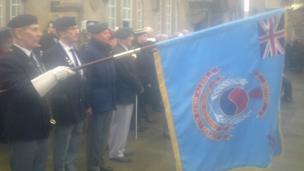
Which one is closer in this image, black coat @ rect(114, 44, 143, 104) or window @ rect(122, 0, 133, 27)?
black coat @ rect(114, 44, 143, 104)

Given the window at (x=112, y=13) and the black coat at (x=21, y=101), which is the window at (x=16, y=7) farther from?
the black coat at (x=21, y=101)

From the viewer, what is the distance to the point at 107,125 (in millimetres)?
5625

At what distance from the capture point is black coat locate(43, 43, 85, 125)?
4.71 meters

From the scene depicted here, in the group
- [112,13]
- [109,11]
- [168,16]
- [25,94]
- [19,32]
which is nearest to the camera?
[25,94]

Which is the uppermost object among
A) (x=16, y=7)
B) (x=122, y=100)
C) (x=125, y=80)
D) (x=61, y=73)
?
(x=16, y=7)

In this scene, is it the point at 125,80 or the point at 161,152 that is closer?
the point at 125,80

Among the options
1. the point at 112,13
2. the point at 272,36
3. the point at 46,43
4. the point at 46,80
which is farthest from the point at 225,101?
the point at 112,13

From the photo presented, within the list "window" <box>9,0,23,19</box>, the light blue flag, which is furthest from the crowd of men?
"window" <box>9,0,23,19</box>

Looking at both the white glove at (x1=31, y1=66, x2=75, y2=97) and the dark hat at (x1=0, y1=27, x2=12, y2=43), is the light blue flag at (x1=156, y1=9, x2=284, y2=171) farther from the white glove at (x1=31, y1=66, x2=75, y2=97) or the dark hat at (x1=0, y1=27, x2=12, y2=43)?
the dark hat at (x1=0, y1=27, x2=12, y2=43)

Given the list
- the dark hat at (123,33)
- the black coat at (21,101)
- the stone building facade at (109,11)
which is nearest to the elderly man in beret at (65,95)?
the black coat at (21,101)

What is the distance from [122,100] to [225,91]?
239 centimetres

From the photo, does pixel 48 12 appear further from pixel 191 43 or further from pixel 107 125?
pixel 191 43

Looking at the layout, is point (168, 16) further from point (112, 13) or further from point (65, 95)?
point (65, 95)

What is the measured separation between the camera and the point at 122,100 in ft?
20.1
